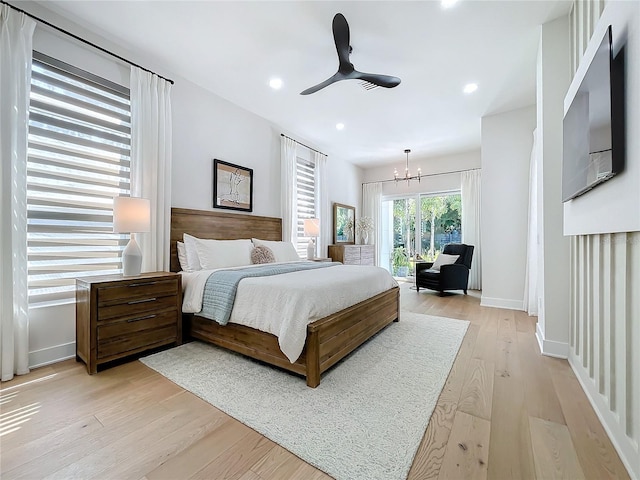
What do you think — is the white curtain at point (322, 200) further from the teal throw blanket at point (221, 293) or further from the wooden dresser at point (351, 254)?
the teal throw blanket at point (221, 293)

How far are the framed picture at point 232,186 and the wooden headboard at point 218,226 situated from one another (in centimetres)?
15

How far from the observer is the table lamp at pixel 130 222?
2.33 metres

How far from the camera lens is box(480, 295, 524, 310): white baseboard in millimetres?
4000

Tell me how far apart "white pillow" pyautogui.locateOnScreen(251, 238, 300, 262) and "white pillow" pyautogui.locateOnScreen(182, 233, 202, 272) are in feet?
2.82

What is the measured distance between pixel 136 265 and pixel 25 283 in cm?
72

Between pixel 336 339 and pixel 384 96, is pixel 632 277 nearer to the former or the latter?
pixel 336 339

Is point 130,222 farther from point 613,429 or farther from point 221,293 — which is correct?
point 613,429

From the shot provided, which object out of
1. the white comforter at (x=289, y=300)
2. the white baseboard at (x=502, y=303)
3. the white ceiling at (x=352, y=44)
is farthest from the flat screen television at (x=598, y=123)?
the white baseboard at (x=502, y=303)

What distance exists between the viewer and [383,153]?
6.11m

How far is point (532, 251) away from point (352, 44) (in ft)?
11.2

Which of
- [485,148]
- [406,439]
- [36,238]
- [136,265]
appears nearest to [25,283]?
[36,238]

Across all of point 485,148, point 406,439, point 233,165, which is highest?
point 485,148

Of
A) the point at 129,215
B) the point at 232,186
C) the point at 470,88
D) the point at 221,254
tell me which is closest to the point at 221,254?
the point at 221,254

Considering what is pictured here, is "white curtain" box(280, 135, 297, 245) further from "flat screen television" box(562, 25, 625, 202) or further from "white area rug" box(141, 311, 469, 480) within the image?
"flat screen television" box(562, 25, 625, 202)
